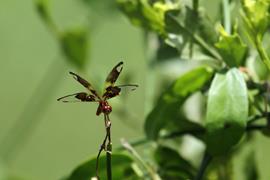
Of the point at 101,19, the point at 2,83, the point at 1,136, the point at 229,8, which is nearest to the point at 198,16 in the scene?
the point at 229,8

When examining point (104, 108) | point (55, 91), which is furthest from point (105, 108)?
point (55, 91)

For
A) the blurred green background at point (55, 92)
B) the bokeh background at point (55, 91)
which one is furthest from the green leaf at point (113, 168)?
the blurred green background at point (55, 92)

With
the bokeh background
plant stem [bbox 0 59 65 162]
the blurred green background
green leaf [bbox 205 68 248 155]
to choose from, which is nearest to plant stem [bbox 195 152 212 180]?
green leaf [bbox 205 68 248 155]

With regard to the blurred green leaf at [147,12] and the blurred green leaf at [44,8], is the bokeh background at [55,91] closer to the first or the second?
the blurred green leaf at [44,8]

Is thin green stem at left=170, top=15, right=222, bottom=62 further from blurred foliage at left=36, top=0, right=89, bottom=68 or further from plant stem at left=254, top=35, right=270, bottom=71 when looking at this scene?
blurred foliage at left=36, top=0, right=89, bottom=68

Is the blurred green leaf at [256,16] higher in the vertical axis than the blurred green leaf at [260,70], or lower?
higher
